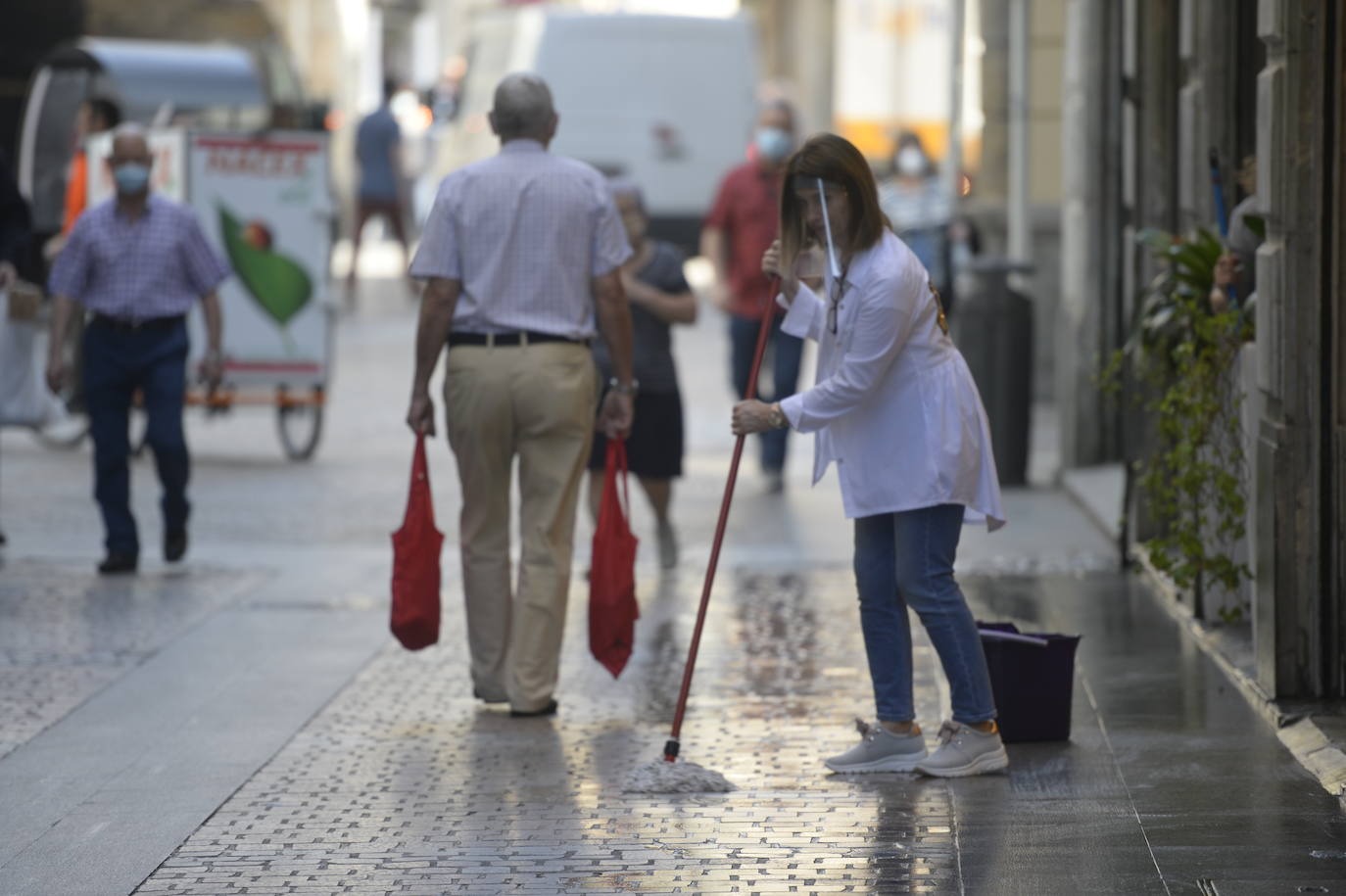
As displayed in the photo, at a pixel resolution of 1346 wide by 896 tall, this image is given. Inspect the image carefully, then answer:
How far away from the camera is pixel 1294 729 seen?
256 inches

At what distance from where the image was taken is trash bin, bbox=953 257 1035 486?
12289mm

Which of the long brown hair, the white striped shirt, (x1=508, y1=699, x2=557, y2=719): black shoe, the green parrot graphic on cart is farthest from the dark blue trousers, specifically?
the long brown hair

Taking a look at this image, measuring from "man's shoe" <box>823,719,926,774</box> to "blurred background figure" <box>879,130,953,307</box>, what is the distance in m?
3.75

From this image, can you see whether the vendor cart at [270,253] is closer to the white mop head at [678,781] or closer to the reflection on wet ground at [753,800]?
the reflection on wet ground at [753,800]

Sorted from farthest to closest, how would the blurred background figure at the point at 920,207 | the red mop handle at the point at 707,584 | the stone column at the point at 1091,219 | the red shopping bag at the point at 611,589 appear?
the blurred background figure at the point at 920,207 → the stone column at the point at 1091,219 → the red shopping bag at the point at 611,589 → the red mop handle at the point at 707,584

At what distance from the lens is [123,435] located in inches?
389

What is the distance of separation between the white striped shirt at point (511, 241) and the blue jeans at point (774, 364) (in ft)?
15.9

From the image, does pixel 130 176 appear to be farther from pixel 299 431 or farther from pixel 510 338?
pixel 299 431

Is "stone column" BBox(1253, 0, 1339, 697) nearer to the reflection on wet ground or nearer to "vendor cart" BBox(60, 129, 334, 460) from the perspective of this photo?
the reflection on wet ground

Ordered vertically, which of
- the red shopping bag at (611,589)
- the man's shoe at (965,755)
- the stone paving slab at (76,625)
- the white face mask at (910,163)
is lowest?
the stone paving slab at (76,625)

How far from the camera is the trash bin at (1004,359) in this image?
12.3 m

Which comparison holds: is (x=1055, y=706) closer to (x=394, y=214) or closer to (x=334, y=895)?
(x=334, y=895)

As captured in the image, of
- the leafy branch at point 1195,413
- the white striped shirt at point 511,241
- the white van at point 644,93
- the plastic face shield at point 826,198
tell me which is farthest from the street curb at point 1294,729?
the white van at point 644,93

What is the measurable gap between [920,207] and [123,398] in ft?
38.9
